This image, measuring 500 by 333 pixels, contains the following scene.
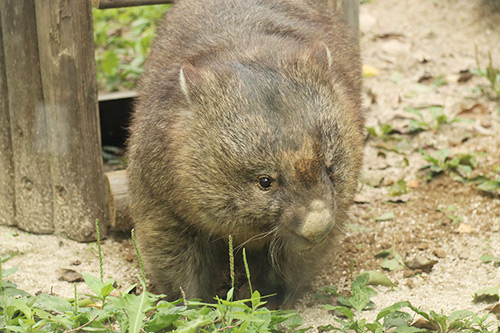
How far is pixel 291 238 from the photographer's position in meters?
3.66

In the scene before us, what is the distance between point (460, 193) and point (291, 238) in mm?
2377

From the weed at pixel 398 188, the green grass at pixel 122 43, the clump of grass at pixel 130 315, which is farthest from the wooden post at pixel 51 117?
the weed at pixel 398 188

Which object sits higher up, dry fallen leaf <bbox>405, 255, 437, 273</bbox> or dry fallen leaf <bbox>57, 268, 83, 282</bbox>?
dry fallen leaf <bbox>57, 268, 83, 282</bbox>

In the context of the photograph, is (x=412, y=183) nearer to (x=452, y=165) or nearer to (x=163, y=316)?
(x=452, y=165)

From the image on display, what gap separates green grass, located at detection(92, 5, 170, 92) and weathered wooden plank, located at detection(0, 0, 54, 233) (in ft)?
6.35

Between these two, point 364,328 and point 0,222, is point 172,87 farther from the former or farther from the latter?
point 0,222

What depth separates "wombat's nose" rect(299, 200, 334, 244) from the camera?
3486 millimetres

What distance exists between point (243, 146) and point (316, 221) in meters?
0.50

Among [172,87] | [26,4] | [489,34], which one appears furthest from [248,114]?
[489,34]

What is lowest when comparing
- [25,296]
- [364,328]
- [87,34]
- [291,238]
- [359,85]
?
[364,328]

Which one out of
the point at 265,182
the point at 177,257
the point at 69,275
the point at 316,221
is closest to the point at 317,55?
the point at 265,182

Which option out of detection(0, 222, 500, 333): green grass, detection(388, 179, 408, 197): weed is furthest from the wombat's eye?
detection(388, 179, 408, 197): weed

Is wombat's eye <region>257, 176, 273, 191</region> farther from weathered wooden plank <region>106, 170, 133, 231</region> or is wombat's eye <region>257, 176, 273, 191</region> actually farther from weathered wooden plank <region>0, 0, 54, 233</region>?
weathered wooden plank <region>0, 0, 54, 233</region>

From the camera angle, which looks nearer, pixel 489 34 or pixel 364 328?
pixel 364 328
